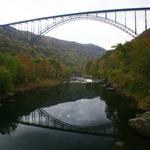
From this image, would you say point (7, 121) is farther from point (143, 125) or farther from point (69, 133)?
point (143, 125)

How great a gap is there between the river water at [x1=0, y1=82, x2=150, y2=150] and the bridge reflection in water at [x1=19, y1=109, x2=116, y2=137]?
0.69 meters

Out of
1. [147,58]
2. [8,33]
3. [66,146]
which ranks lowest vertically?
[66,146]

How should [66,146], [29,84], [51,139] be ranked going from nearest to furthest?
[66,146]
[51,139]
[29,84]

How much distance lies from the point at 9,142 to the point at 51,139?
4.96 meters

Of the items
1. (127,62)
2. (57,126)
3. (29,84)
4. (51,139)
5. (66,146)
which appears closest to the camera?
(66,146)

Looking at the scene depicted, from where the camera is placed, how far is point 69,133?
35188 mm

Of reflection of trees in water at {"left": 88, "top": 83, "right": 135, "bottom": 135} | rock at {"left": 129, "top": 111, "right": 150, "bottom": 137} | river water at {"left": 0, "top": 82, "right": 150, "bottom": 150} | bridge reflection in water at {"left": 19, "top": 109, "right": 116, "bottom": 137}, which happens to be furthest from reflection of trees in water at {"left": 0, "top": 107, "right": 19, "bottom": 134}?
rock at {"left": 129, "top": 111, "right": 150, "bottom": 137}

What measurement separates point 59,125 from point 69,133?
178 inches

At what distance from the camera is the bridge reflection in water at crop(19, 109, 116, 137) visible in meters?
35.3

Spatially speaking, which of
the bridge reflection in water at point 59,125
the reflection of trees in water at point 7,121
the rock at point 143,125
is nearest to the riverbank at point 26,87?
the reflection of trees in water at point 7,121

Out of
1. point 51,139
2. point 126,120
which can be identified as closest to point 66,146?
point 51,139

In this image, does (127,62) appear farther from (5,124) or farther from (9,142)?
(9,142)

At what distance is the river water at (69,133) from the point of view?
1177 inches

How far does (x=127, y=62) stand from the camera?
56844mm
